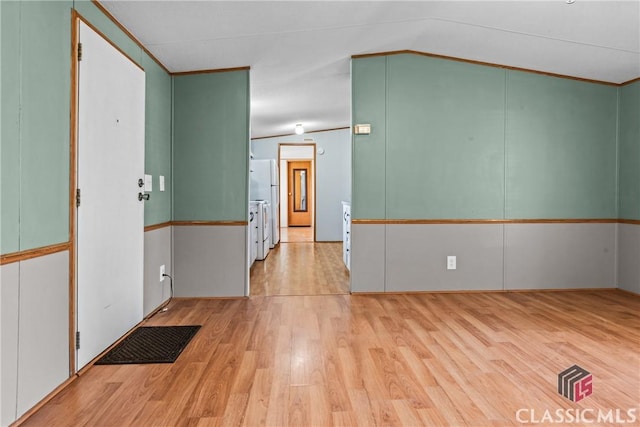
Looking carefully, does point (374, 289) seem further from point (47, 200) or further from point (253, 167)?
point (253, 167)

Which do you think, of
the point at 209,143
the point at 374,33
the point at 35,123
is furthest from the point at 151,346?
the point at 374,33

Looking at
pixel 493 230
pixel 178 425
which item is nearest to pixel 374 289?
pixel 493 230

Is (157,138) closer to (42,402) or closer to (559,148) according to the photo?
(42,402)

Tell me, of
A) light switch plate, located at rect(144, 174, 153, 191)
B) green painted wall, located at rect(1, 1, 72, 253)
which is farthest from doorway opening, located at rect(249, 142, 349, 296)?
green painted wall, located at rect(1, 1, 72, 253)

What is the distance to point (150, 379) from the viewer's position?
8.03 feet

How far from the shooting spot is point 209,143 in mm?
4383

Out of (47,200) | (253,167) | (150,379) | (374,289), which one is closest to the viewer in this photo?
(47,200)

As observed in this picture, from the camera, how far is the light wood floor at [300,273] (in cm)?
471

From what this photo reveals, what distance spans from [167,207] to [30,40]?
2.29 m

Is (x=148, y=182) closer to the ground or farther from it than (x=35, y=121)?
closer to the ground

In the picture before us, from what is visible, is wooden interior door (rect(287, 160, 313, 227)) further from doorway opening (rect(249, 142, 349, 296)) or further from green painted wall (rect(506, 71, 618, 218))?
green painted wall (rect(506, 71, 618, 218))

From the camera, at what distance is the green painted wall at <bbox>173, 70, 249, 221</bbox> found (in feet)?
14.3

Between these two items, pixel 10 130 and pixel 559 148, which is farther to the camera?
pixel 559 148

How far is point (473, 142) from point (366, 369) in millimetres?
2915
